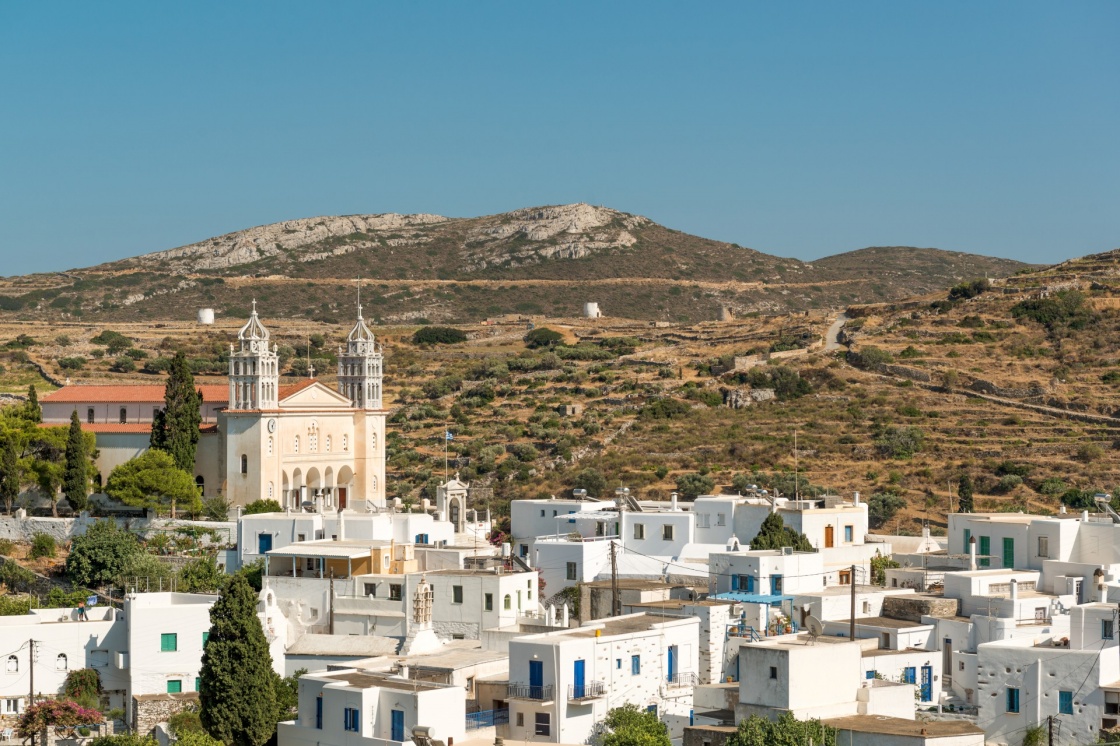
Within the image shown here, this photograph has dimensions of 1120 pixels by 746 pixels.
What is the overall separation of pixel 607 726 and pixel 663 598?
34.7 ft

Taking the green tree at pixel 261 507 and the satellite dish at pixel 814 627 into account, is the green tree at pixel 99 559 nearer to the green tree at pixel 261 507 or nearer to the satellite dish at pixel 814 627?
the green tree at pixel 261 507

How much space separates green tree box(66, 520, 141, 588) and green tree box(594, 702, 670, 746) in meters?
24.5

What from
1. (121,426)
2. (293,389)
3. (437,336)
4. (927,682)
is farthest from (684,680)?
(437,336)

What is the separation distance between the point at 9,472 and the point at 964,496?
3627cm

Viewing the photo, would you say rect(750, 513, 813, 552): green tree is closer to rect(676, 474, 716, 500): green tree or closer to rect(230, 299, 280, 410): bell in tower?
rect(676, 474, 716, 500): green tree

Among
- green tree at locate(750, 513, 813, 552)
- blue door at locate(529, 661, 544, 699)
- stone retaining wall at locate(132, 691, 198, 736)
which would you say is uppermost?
green tree at locate(750, 513, 813, 552)

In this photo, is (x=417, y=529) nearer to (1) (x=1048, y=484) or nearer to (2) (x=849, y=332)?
(1) (x=1048, y=484)

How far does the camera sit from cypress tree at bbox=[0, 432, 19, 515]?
62.6 meters

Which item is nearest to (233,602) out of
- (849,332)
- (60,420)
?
(60,420)

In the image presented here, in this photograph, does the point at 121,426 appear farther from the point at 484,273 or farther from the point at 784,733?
the point at 484,273

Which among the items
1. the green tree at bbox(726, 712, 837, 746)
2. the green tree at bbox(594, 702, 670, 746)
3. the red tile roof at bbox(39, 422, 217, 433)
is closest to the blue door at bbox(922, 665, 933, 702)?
the green tree at bbox(594, 702, 670, 746)

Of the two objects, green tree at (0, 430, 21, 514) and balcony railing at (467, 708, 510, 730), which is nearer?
balcony railing at (467, 708, 510, 730)

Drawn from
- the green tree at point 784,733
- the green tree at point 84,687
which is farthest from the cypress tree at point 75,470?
the green tree at point 784,733

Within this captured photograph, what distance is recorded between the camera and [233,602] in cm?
3869
